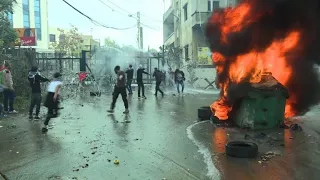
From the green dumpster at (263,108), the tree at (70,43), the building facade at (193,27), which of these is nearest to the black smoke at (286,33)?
the green dumpster at (263,108)

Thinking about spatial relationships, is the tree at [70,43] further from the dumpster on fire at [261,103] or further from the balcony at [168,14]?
the dumpster on fire at [261,103]

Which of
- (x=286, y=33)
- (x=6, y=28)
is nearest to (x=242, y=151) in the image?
(x=286, y=33)

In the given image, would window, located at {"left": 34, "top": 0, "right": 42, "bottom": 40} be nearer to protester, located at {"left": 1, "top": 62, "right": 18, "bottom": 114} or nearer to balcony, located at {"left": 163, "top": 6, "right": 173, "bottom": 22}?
balcony, located at {"left": 163, "top": 6, "right": 173, "bottom": 22}

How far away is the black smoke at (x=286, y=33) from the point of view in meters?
9.02

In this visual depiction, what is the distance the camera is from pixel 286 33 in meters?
9.52

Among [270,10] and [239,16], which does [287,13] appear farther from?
[239,16]

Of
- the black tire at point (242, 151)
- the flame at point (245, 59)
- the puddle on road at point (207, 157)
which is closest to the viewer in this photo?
the puddle on road at point (207, 157)

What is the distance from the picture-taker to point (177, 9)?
40125 millimetres

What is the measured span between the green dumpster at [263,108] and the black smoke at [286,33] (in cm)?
137

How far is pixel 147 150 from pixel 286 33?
494 cm

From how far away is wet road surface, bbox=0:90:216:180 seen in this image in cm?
564

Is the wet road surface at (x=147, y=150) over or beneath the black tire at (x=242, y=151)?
beneath

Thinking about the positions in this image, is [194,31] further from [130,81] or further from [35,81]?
[35,81]

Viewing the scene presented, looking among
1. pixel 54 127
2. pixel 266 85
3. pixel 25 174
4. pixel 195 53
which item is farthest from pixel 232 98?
pixel 195 53
